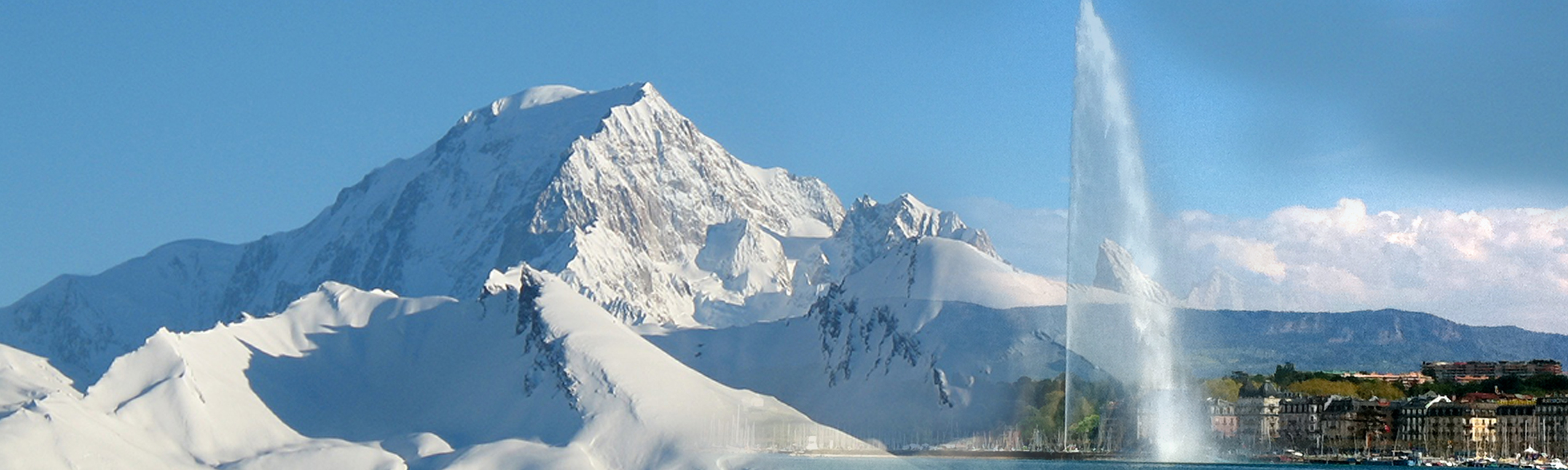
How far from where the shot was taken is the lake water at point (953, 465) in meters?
153

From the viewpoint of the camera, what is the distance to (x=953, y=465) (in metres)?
176

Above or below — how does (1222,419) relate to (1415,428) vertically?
below

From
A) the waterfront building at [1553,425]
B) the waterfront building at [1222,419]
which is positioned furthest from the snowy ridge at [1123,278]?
the waterfront building at [1553,425]

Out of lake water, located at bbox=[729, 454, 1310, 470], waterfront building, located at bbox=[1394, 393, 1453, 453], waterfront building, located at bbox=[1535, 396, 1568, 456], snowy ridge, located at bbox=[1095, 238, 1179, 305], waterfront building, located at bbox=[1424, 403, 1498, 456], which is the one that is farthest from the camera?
waterfront building, located at bbox=[1394, 393, 1453, 453]

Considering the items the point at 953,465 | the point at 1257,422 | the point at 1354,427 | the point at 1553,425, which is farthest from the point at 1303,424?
the point at 953,465

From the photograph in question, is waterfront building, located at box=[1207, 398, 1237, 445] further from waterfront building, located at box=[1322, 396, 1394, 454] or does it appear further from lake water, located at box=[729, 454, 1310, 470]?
lake water, located at box=[729, 454, 1310, 470]

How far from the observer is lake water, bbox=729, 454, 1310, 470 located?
502 ft

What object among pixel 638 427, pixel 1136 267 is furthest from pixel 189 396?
pixel 1136 267

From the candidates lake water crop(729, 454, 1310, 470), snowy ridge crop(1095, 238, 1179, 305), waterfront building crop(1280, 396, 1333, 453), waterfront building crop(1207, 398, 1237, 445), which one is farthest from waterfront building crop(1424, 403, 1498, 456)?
snowy ridge crop(1095, 238, 1179, 305)

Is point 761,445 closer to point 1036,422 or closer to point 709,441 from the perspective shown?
point 709,441

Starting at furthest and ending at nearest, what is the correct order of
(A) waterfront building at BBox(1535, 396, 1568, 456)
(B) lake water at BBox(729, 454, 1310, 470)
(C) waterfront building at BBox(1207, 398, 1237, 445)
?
(A) waterfront building at BBox(1535, 396, 1568, 456) → (C) waterfront building at BBox(1207, 398, 1237, 445) → (B) lake water at BBox(729, 454, 1310, 470)

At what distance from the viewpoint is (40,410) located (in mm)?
172625

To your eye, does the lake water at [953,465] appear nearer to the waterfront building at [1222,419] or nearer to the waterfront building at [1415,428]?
the waterfront building at [1222,419]

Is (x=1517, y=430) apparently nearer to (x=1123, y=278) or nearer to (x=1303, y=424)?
(x=1303, y=424)
